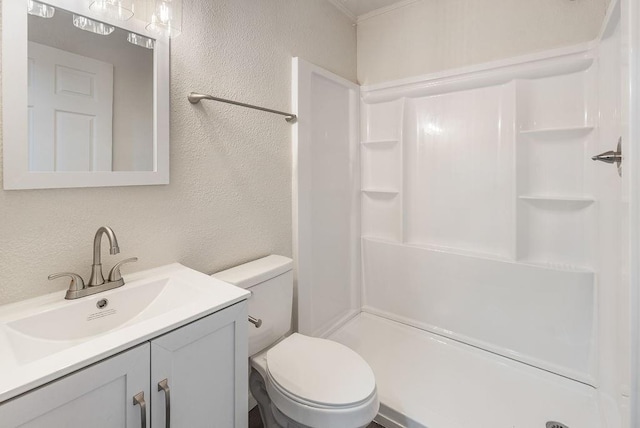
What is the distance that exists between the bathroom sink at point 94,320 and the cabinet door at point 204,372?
0.04 m

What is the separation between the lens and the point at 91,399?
68 cm

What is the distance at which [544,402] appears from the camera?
157cm

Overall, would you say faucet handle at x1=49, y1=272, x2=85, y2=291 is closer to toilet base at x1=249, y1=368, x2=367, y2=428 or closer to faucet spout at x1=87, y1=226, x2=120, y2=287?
faucet spout at x1=87, y1=226, x2=120, y2=287

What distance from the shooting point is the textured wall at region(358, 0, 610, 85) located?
5.42 ft

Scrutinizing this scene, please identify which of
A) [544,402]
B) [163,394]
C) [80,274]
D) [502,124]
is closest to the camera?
[163,394]

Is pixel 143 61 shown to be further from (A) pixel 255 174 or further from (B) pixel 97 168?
(A) pixel 255 174

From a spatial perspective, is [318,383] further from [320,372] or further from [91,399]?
A: [91,399]

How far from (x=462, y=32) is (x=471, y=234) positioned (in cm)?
129

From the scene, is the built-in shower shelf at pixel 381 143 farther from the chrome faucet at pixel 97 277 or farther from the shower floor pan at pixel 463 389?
the chrome faucet at pixel 97 277

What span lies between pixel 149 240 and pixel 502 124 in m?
1.99

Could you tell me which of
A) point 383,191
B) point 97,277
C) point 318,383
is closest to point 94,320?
point 97,277

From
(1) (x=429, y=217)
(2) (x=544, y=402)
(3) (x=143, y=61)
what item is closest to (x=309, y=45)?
(3) (x=143, y=61)

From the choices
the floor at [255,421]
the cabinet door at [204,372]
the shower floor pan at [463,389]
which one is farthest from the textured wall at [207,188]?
the shower floor pan at [463,389]

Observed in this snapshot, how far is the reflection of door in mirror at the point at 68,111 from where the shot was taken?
0.94 metres
